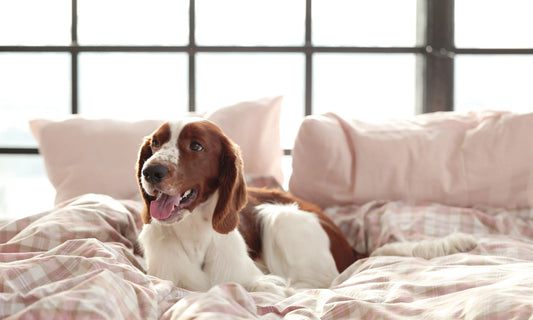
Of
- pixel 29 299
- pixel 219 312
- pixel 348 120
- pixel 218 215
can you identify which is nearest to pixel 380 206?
pixel 348 120

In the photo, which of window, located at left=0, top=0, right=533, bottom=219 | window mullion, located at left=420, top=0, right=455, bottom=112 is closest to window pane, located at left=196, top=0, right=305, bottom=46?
window, located at left=0, top=0, right=533, bottom=219

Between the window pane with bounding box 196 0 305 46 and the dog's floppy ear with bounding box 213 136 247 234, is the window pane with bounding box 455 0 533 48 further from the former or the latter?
the dog's floppy ear with bounding box 213 136 247 234

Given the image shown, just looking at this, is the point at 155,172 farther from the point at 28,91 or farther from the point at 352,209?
the point at 28,91

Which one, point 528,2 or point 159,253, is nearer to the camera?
point 159,253

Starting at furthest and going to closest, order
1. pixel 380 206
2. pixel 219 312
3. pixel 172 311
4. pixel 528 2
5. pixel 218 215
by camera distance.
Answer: pixel 528 2 < pixel 380 206 < pixel 218 215 < pixel 172 311 < pixel 219 312

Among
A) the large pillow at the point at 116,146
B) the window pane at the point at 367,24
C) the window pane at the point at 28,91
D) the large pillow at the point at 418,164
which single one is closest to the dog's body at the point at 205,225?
the large pillow at the point at 418,164

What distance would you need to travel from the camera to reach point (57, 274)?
52.3 inches

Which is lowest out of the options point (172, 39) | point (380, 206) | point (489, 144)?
point (380, 206)

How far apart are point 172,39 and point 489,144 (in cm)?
173

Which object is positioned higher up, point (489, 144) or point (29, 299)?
point (489, 144)

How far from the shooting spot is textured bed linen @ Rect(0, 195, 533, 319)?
3.76 ft

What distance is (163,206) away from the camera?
1.66 metres

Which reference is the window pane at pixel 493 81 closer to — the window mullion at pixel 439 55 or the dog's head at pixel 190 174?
the window mullion at pixel 439 55

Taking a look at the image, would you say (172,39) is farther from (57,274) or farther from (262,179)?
(57,274)
